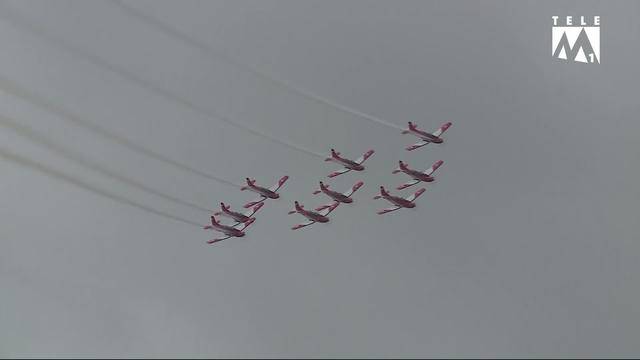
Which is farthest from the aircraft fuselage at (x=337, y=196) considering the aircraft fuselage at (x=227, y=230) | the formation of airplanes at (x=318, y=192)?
the aircraft fuselage at (x=227, y=230)

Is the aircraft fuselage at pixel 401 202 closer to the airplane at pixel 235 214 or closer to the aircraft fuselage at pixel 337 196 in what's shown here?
the aircraft fuselage at pixel 337 196

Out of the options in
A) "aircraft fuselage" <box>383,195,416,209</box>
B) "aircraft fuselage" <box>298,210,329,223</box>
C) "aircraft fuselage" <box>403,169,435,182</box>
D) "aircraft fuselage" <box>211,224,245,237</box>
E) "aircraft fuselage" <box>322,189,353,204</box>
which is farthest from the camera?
"aircraft fuselage" <box>383,195,416,209</box>

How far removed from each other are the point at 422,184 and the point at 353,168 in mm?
17582

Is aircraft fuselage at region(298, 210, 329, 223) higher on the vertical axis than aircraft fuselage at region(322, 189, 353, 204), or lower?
lower

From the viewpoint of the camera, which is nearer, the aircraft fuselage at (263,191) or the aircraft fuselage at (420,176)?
the aircraft fuselage at (263,191)

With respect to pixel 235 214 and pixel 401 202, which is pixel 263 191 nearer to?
pixel 235 214

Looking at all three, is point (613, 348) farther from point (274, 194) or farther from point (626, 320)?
point (274, 194)

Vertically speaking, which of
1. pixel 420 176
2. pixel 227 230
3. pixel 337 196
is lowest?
pixel 227 230

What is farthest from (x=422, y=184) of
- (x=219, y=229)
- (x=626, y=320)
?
(x=219, y=229)

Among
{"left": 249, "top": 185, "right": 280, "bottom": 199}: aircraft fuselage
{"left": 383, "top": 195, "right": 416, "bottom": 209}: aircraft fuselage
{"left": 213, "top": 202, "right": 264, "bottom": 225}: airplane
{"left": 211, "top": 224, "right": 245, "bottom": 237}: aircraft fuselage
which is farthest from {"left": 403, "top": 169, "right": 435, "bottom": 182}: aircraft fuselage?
{"left": 211, "top": 224, "right": 245, "bottom": 237}: aircraft fuselage

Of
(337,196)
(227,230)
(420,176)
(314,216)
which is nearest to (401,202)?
(420,176)

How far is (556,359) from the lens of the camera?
203ft

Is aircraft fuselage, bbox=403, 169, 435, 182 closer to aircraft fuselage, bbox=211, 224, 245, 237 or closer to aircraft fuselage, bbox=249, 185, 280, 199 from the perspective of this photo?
aircraft fuselage, bbox=249, 185, 280, 199

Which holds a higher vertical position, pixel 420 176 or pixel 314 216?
pixel 420 176
